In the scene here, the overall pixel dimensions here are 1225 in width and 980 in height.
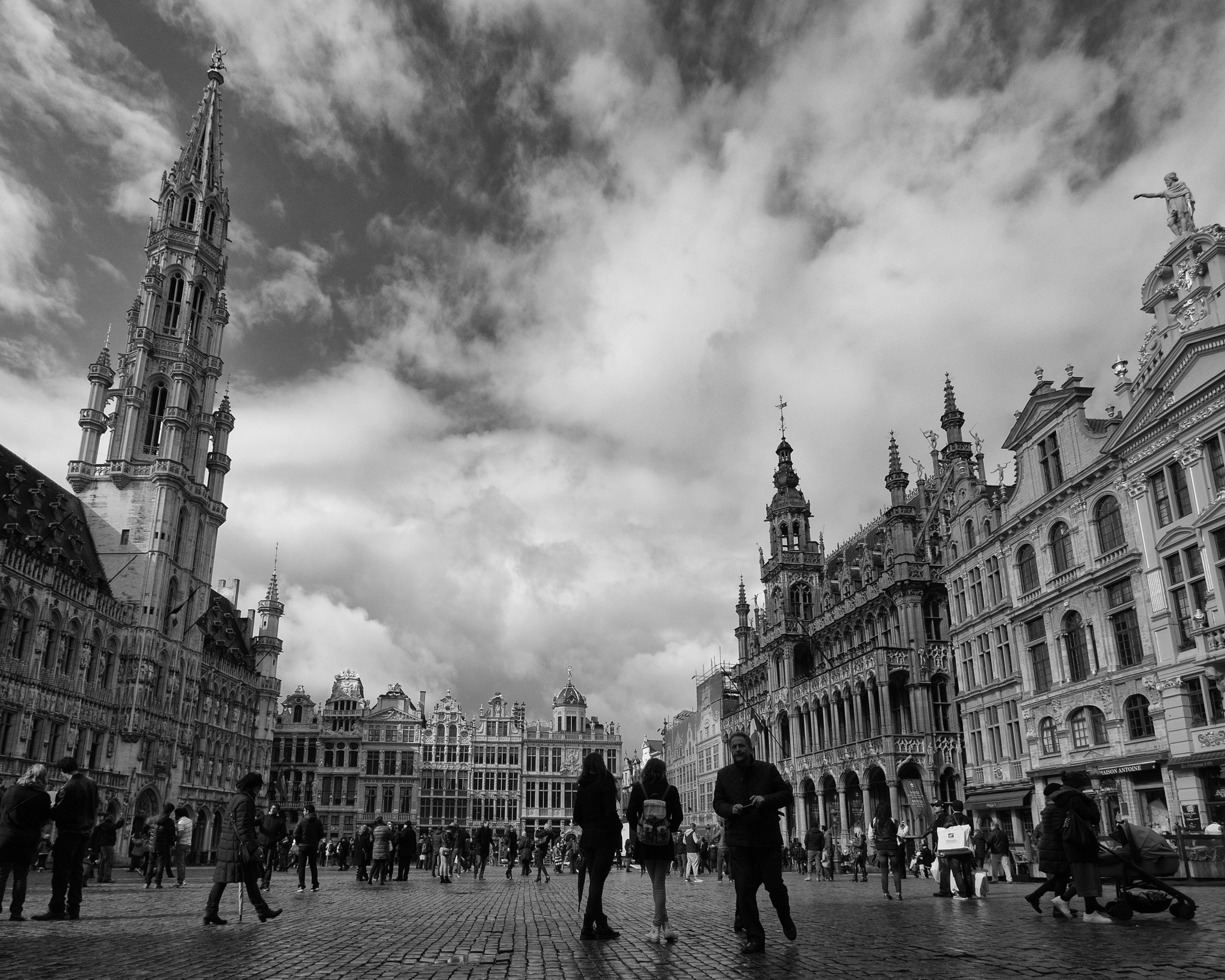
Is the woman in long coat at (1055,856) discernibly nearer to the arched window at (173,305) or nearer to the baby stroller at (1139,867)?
the baby stroller at (1139,867)

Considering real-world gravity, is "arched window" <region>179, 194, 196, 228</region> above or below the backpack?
above

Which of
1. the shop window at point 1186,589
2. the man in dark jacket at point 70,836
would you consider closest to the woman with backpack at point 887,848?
the man in dark jacket at point 70,836

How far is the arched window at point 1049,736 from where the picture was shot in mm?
33000

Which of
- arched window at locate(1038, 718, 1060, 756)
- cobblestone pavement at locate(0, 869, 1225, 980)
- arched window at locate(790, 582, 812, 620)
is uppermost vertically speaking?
arched window at locate(790, 582, 812, 620)

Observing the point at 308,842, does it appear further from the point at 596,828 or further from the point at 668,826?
the point at 668,826

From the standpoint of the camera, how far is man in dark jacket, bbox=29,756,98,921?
12.2 meters

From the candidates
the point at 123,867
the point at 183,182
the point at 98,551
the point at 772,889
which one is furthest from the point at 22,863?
the point at 183,182

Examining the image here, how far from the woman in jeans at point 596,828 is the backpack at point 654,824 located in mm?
288

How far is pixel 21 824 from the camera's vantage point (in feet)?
37.8

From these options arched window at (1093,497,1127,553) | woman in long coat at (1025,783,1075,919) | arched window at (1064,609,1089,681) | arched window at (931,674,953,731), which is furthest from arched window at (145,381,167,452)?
woman in long coat at (1025,783,1075,919)

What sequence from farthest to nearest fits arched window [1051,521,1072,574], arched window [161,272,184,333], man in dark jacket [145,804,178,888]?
arched window [161,272,184,333], arched window [1051,521,1072,574], man in dark jacket [145,804,178,888]

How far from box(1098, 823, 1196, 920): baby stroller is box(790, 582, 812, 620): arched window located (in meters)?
49.4

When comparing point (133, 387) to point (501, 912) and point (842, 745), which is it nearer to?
point (842, 745)

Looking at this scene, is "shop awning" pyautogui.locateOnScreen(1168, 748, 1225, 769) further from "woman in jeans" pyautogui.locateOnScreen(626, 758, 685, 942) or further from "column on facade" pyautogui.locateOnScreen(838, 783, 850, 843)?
"column on facade" pyautogui.locateOnScreen(838, 783, 850, 843)
